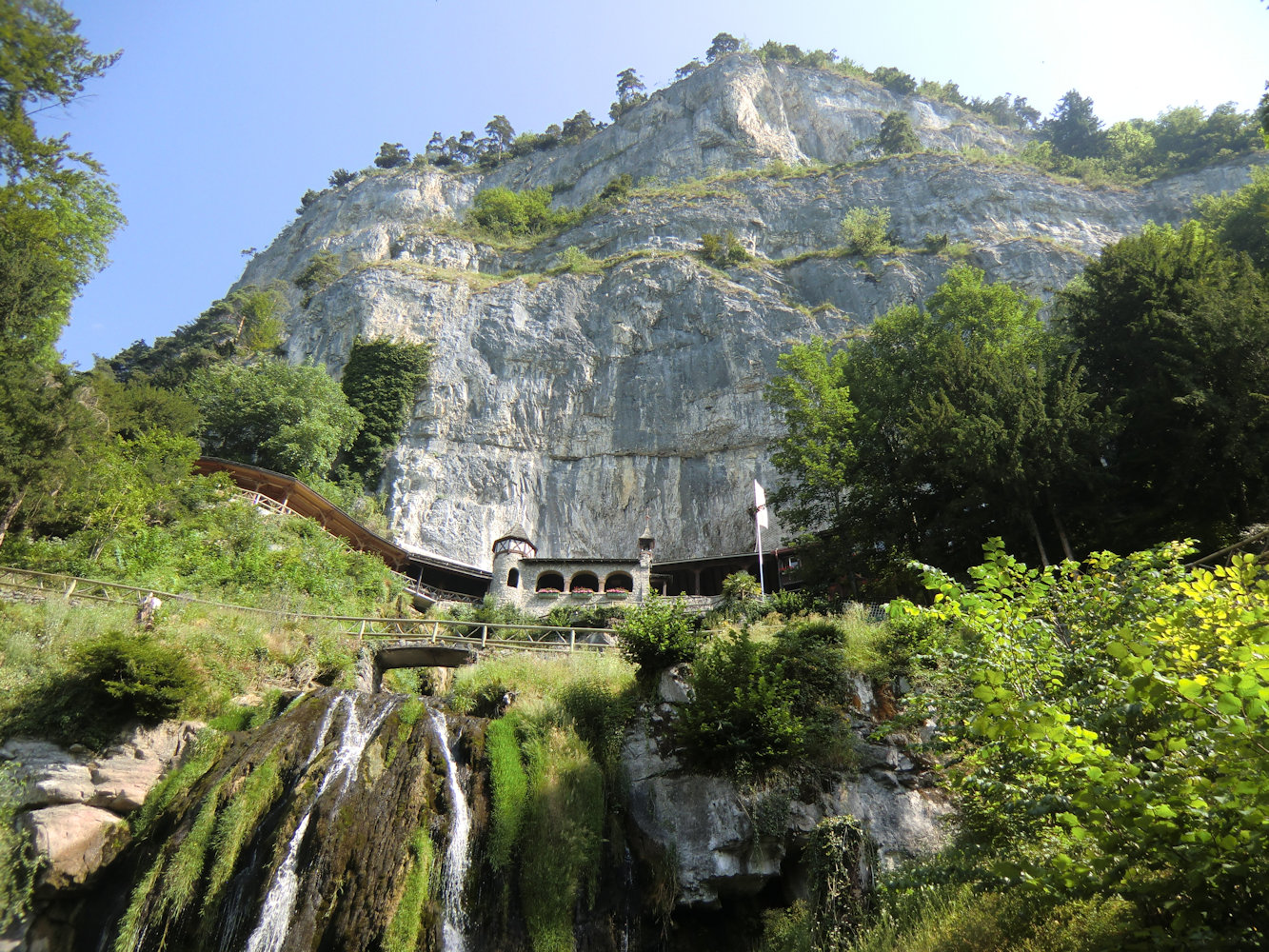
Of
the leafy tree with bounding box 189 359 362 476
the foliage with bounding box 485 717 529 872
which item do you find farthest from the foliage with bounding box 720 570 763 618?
the leafy tree with bounding box 189 359 362 476

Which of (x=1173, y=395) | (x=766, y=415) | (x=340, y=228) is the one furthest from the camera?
(x=340, y=228)

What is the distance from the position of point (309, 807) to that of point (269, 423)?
2637cm

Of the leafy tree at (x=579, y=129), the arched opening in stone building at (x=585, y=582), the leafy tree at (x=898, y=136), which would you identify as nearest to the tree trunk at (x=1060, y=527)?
the arched opening in stone building at (x=585, y=582)

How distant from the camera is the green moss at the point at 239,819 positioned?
8773 mm

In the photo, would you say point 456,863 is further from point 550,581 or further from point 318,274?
point 318,274

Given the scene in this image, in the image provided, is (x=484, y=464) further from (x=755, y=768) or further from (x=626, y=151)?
(x=626, y=151)

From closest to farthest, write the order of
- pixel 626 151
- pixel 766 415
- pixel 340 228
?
pixel 766 415
pixel 340 228
pixel 626 151

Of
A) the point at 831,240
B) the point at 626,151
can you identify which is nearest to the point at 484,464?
the point at 831,240

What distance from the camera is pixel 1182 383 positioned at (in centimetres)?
1354

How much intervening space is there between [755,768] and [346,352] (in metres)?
37.4

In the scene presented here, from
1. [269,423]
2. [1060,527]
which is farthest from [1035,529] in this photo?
[269,423]

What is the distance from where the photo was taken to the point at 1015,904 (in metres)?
6.86

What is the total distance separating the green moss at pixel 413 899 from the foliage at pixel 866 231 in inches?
1731

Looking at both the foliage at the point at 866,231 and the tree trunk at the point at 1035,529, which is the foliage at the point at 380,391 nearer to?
the foliage at the point at 866,231
